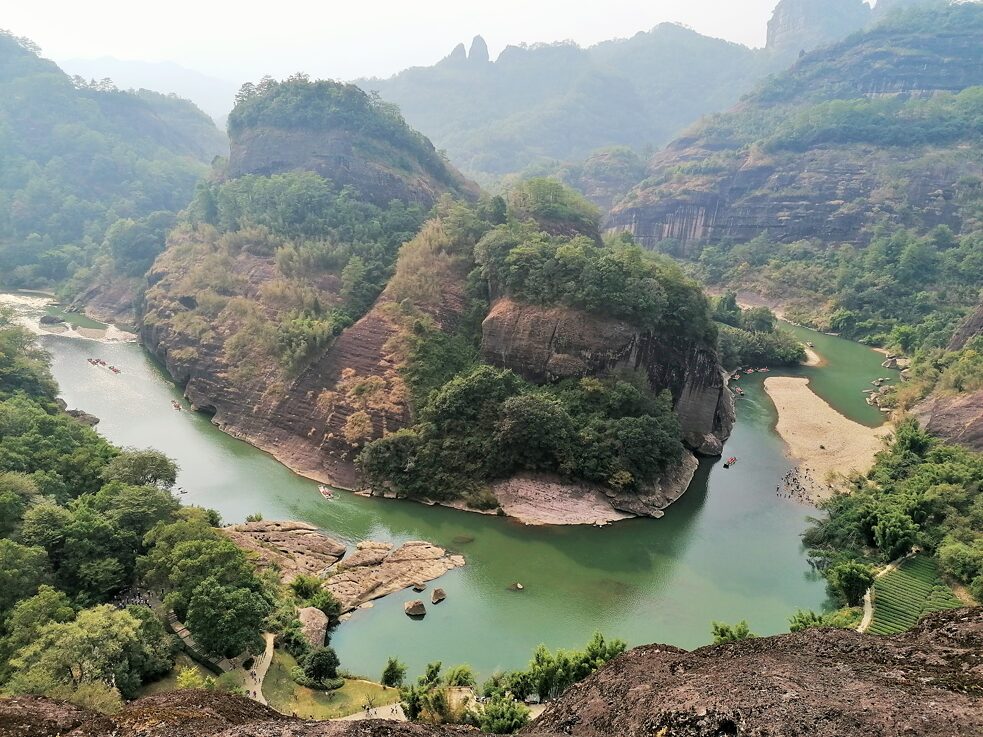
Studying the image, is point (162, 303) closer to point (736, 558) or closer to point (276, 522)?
point (276, 522)

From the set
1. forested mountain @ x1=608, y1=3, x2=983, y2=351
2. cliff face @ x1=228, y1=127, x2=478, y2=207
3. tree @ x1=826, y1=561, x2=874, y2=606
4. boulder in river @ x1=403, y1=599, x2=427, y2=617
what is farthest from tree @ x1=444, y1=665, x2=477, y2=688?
forested mountain @ x1=608, y1=3, x2=983, y2=351

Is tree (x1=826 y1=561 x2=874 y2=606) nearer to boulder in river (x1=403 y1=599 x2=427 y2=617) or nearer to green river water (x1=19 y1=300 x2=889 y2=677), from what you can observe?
green river water (x1=19 y1=300 x2=889 y2=677)

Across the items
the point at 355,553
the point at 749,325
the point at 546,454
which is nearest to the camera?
the point at 355,553

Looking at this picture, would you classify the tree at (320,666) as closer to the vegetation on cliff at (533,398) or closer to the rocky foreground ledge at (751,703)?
the rocky foreground ledge at (751,703)

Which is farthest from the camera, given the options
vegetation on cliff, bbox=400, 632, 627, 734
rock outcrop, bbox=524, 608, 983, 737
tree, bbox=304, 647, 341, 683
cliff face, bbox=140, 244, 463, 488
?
cliff face, bbox=140, 244, 463, 488

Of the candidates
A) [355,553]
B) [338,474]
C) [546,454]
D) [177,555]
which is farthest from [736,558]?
[177,555]

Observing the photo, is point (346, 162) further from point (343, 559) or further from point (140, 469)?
point (343, 559)
